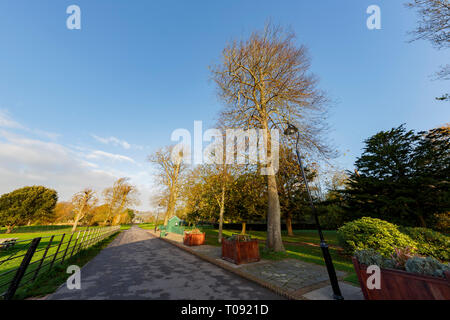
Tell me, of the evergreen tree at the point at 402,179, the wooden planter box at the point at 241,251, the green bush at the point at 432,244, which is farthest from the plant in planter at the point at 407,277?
the evergreen tree at the point at 402,179

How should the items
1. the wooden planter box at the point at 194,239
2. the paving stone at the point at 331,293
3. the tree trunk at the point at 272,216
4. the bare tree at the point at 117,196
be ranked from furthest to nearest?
1. the bare tree at the point at 117,196
2. the wooden planter box at the point at 194,239
3. the tree trunk at the point at 272,216
4. the paving stone at the point at 331,293

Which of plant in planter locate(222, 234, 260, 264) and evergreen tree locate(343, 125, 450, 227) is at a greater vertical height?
evergreen tree locate(343, 125, 450, 227)

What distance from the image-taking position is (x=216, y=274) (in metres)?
6.19

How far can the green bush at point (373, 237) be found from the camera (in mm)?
6688

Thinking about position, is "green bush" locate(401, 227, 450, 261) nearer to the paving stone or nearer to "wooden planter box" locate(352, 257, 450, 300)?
the paving stone

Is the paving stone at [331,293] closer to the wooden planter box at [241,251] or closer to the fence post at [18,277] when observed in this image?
the wooden planter box at [241,251]

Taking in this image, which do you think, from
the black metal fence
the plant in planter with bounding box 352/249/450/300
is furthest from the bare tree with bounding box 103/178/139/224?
the plant in planter with bounding box 352/249/450/300

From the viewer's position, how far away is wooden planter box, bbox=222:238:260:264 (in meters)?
7.21

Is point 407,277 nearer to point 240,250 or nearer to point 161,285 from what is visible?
point 240,250

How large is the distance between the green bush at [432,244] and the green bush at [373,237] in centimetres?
43

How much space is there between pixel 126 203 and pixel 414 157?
55.3m

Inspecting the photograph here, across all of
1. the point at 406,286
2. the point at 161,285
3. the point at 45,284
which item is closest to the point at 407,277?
the point at 406,286

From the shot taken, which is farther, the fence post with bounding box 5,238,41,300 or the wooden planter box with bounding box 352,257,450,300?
the fence post with bounding box 5,238,41,300
